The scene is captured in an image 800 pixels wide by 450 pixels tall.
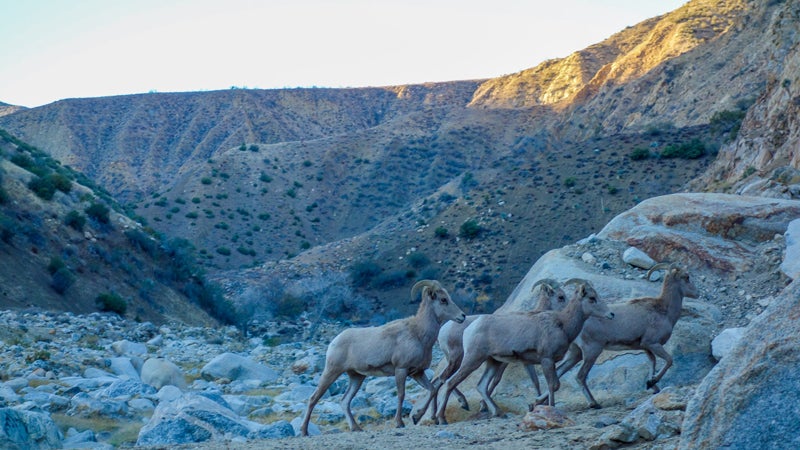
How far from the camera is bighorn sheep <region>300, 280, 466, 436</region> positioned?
11695 millimetres

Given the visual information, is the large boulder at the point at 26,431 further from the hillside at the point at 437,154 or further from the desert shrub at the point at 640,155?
the desert shrub at the point at 640,155

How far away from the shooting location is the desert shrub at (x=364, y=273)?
1805 inches

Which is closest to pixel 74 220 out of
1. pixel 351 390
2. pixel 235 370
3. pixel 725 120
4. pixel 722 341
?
pixel 235 370

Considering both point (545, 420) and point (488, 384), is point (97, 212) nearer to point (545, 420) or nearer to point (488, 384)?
point (488, 384)

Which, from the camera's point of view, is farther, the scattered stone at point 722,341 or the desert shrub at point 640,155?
the desert shrub at point 640,155

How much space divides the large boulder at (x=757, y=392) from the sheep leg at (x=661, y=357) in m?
6.57

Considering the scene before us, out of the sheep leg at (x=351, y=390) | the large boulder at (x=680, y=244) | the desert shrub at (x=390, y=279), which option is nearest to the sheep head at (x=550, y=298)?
the large boulder at (x=680, y=244)

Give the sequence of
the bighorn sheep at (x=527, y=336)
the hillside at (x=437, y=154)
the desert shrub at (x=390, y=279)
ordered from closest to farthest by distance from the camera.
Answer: the bighorn sheep at (x=527, y=336) < the desert shrub at (x=390, y=279) < the hillside at (x=437, y=154)

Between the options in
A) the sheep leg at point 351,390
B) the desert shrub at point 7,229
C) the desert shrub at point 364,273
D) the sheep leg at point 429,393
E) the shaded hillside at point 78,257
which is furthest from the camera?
the desert shrub at point 364,273

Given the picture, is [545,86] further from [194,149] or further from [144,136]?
[144,136]

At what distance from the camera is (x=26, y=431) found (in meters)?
9.73

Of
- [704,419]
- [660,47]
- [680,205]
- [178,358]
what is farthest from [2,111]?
[704,419]

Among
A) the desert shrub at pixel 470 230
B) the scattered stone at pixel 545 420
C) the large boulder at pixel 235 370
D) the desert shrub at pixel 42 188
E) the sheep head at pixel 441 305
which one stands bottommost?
the desert shrub at pixel 470 230

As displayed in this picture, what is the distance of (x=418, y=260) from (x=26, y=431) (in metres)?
35.9
